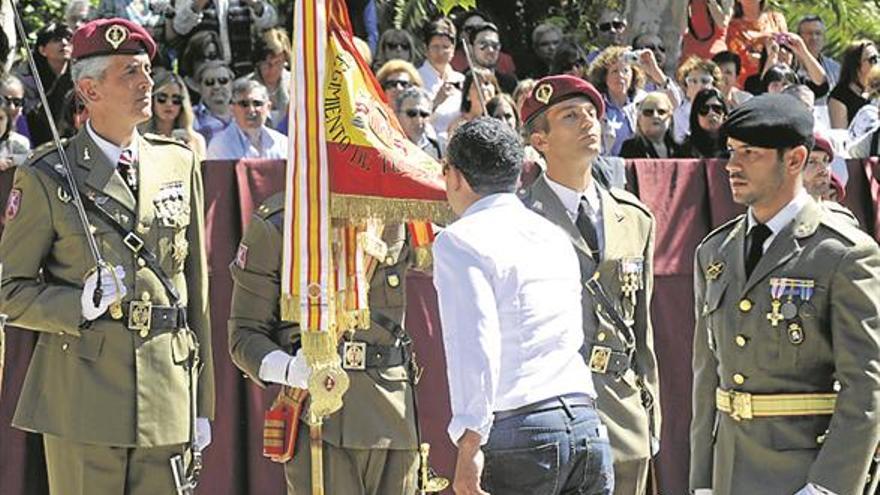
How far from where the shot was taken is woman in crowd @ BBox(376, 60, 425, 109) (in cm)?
1115

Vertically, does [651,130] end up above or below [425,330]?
above

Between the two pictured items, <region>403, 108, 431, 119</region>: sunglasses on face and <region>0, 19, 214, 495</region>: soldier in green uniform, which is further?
<region>403, 108, 431, 119</region>: sunglasses on face

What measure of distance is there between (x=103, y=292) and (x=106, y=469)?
0.70 meters

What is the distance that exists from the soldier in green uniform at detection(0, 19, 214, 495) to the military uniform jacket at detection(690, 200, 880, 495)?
2.10m

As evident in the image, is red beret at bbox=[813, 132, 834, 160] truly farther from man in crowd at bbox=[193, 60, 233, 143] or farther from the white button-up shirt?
man in crowd at bbox=[193, 60, 233, 143]

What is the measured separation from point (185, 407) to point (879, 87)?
779 centimetres

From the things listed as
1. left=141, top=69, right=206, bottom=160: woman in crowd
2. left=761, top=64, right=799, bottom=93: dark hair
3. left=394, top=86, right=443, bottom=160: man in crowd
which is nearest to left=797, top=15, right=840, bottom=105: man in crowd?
left=761, top=64, right=799, bottom=93: dark hair

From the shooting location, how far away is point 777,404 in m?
6.35

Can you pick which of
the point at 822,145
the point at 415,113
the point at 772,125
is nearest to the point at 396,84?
the point at 415,113

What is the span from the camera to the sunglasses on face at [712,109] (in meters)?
12.0

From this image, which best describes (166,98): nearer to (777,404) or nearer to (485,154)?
(485,154)

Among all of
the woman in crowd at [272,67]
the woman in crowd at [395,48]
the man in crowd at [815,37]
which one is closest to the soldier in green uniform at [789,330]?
the woman in crowd at [272,67]

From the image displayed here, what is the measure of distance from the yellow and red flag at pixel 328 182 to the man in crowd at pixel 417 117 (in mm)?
3548

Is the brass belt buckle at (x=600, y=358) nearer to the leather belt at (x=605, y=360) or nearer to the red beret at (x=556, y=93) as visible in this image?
the leather belt at (x=605, y=360)
